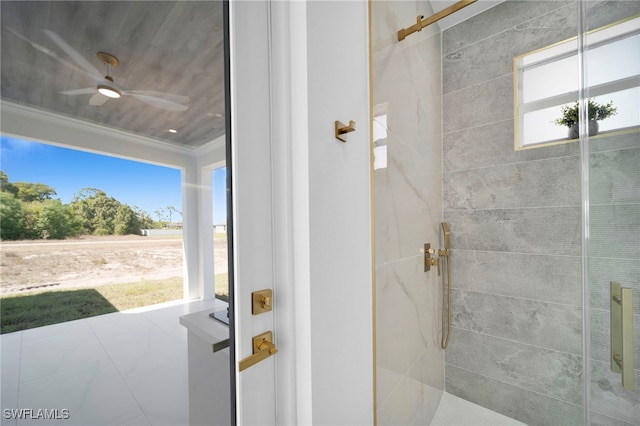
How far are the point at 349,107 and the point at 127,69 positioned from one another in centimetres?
59

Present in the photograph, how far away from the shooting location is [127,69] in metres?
0.52

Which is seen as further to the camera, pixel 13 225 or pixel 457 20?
pixel 457 20

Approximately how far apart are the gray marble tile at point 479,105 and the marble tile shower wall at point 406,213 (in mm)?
117

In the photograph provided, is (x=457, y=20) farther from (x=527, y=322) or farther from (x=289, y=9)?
(x=527, y=322)

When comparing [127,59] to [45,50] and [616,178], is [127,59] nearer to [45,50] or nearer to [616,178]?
[45,50]

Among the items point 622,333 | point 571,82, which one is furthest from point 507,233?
point 571,82

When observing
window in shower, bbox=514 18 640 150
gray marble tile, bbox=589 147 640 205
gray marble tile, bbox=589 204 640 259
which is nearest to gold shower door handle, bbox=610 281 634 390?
gray marble tile, bbox=589 204 640 259

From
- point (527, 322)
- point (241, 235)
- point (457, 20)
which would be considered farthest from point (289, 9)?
point (527, 322)

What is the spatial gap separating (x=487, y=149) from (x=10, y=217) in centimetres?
215

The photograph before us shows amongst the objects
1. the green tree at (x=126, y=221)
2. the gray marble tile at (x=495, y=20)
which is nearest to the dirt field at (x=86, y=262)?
the green tree at (x=126, y=221)

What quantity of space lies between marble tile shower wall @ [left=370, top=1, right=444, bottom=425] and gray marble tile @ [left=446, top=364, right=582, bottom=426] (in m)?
0.14

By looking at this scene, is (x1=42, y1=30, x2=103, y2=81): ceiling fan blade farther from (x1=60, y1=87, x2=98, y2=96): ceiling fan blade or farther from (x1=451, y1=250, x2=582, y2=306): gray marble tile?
(x1=451, y1=250, x2=582, y2=306): gray marble tile

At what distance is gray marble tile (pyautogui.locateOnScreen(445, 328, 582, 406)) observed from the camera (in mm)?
1522

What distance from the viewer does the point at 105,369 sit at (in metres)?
0.50
